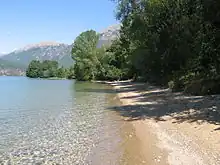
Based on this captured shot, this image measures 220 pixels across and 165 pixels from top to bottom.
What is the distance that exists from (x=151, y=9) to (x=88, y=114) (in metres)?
21.8

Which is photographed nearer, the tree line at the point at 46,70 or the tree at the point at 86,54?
the tree at the point at 86,54

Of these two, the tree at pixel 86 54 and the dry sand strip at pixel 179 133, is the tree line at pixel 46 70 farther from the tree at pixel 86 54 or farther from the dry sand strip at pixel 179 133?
the dry sand strip at pixel 179 133

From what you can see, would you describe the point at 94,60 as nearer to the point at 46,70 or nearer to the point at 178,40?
the point at 178,40

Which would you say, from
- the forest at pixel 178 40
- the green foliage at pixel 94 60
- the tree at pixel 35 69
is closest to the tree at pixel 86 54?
the green foliage at pixel 94 60

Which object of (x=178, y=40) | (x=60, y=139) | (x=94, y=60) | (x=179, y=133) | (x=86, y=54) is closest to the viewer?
(x=179, y=133)

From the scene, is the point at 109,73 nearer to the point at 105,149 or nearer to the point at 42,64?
the point at 105,149

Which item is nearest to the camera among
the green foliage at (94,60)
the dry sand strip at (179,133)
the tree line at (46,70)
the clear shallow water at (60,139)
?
the dry sand strip at (179,133)

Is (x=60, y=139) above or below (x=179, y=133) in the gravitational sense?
below

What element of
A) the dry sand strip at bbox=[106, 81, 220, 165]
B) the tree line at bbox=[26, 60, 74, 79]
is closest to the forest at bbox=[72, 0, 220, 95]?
the dry sand strip at bbox=[106, 81, 220, 165]

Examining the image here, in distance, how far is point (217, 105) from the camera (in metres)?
20.7

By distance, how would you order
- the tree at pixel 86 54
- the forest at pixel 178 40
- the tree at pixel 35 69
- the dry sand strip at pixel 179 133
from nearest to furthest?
the dry sand strip at pixel 179 133, the forest at pixel 178 40, the tree at pixel 86 54, the tree at pixel 35 69

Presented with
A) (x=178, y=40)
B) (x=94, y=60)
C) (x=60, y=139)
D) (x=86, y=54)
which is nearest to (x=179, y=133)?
(x=60, y=139)

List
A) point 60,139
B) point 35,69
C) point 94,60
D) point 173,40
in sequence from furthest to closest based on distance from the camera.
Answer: point 35,69
point 94,60
point 173,40
point 60,139

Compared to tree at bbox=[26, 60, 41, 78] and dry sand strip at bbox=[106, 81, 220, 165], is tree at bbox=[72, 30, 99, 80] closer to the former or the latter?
tree at bbox=[26, 60, 41, 78]
